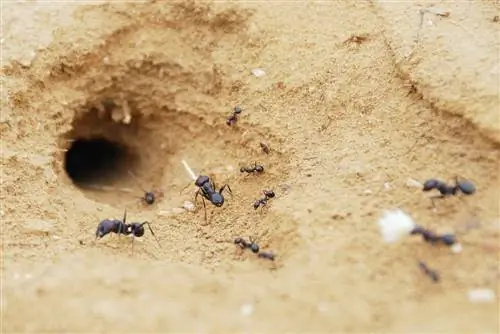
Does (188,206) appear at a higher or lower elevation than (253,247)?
lower

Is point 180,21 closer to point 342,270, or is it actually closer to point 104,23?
point 104,23

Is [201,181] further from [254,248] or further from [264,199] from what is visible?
[254,248]

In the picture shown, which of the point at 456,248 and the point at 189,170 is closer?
the point at 456,248

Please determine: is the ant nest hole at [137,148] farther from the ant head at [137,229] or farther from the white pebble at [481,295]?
the white pebble at [481,295]

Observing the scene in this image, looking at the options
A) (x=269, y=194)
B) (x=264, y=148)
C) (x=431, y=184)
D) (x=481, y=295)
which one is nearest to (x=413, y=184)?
(x=431, y=184)

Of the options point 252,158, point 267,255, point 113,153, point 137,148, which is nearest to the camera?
point 267,255


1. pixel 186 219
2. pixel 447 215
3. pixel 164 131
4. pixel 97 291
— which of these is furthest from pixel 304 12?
pixel 97 291
